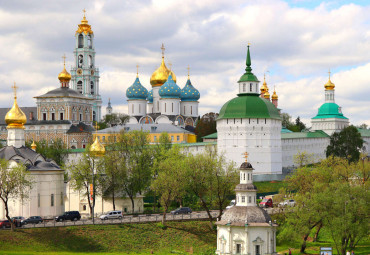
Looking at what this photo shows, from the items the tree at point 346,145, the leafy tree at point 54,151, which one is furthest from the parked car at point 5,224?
the tree at point 346,145

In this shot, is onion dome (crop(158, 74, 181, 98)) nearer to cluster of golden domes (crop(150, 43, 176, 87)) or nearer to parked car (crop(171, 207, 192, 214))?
cluster of golden domes (crop(150, 43, 176, 87))

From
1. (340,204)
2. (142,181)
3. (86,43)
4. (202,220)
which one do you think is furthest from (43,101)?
(340,204)

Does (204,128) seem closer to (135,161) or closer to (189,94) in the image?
(189,94)

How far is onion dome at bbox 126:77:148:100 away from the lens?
111 m

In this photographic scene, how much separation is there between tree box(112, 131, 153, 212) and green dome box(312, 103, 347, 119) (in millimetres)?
47642

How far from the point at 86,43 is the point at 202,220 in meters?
78.3

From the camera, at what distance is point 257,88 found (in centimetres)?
7806

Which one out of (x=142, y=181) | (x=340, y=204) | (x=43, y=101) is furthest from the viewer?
(x=43, y=101)

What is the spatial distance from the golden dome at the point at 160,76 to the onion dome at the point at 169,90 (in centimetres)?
427

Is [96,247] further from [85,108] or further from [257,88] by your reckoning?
[85,108]

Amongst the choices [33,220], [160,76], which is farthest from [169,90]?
[33,220]

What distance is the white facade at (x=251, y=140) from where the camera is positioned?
7586 centimetres

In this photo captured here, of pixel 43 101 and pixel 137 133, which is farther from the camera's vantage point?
pixel 43 101

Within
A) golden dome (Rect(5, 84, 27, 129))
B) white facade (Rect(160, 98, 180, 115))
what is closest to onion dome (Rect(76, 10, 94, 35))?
white facade (Rect(160, 98, 180, 115))
